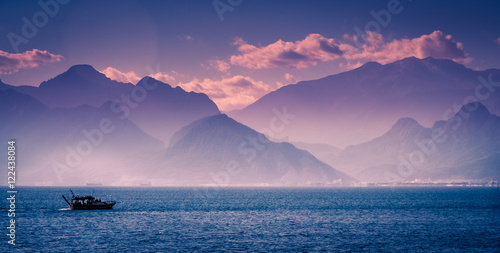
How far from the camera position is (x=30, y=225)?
11244 centimetres

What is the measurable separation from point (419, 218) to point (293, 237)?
181 feet

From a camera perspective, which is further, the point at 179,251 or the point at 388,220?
the point at 388,220

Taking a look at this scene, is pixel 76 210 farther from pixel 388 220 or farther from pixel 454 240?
pixel 454 240

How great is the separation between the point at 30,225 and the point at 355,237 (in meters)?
70.7

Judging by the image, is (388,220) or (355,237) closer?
(355,237)

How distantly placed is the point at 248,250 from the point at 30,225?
2341 inches

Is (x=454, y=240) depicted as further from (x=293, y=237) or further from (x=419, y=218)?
(x=419, y=218)

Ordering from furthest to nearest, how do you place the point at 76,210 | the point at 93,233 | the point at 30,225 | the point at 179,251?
the point at 76,210 < the point at 30,225 < the point at 93,233 < the point at 179,251

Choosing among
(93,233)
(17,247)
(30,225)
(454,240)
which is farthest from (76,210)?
(454,240)

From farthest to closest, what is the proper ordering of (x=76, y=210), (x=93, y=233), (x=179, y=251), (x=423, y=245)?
1. (x=76, y=210)
2. (x=93, y=233)
3. (x=423, y=245)
4. (x=179, y=251)

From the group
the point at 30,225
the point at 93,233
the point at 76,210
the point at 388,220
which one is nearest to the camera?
the point at 93,233

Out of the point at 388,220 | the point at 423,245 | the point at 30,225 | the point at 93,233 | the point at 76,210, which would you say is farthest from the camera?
the point at 76,210

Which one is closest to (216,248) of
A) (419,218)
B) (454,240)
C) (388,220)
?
(454,240)

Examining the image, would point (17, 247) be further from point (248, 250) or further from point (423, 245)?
point (423, 245)
